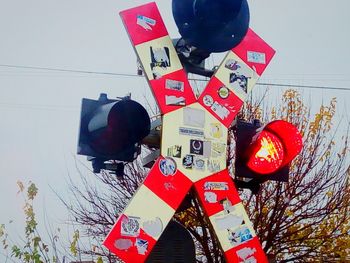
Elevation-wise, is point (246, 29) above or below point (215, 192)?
above

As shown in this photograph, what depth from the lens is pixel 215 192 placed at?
296 cm

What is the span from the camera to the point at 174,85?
3004 millimetres

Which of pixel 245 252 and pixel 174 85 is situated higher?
pixel 174 85

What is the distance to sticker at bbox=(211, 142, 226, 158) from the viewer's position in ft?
9.92

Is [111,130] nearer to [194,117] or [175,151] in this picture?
[175,151]

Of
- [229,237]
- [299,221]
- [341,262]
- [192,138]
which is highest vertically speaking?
[192,138]

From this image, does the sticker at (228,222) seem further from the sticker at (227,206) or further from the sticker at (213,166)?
the sticker at (213,166)

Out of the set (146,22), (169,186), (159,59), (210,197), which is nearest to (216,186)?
(210,197)

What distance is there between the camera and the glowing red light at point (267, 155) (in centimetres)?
305

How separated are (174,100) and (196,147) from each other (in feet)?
0.99

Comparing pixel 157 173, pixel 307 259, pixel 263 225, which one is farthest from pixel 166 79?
pixel 307 259

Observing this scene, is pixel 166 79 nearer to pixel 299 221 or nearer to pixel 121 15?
pixel 121 15

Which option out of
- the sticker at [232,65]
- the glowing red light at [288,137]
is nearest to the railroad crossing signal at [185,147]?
the sticker at [232,65]

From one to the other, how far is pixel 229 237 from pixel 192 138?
1.97ft
